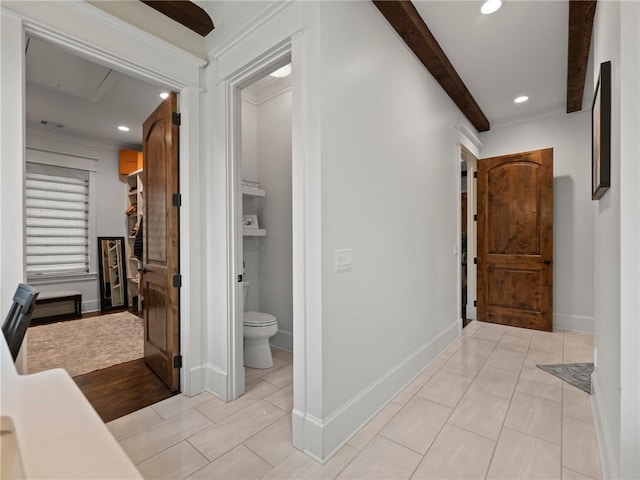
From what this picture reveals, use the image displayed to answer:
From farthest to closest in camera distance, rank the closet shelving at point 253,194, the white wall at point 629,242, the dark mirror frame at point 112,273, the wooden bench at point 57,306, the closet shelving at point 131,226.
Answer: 1. the closet shelving at point 131,226
2. the dark mirror frame at point 112,273
3. the wooden bench at point 57,306
4. the closet shelving at point 253,194
5. the white wall at point 629,242

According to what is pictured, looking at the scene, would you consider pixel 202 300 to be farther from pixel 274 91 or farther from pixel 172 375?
pixel 274 91

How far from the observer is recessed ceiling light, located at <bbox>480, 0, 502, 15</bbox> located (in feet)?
6.93

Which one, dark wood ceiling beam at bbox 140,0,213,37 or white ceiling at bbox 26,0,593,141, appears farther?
white ceiling at bbox 26,0,593,141

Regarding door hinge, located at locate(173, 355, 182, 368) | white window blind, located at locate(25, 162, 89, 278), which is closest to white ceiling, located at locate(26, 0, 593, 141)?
white window blind, located at locate(25, 162, 89, 278)

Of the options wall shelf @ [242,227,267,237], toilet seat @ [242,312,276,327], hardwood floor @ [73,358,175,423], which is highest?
wall shelf @ [242,227,267,237]

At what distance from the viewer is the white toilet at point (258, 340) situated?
2662 mm

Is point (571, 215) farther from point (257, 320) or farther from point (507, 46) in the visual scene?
point (257, 320)

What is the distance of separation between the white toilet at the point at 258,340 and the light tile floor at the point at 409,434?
148 millimetres

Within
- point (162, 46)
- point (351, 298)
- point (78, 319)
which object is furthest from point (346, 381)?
point (78, 319)

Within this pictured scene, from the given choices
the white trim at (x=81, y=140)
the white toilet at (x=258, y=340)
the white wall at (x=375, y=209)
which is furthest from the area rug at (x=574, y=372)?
the white trim at (x=81, y=140)

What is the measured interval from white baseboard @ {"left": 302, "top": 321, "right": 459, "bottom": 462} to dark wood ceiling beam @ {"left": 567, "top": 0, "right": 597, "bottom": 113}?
8.95ft

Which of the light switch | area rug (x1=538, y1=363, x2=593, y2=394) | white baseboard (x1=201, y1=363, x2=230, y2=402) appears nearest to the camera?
the light switch

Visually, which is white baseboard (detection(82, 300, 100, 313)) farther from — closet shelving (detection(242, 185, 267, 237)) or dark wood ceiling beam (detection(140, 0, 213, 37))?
dark wood ceiling beam (detection(140, 0, 213, 37))

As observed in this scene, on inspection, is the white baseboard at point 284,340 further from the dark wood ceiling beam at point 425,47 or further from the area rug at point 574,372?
the dark wood ceiling beam at point 425,47
